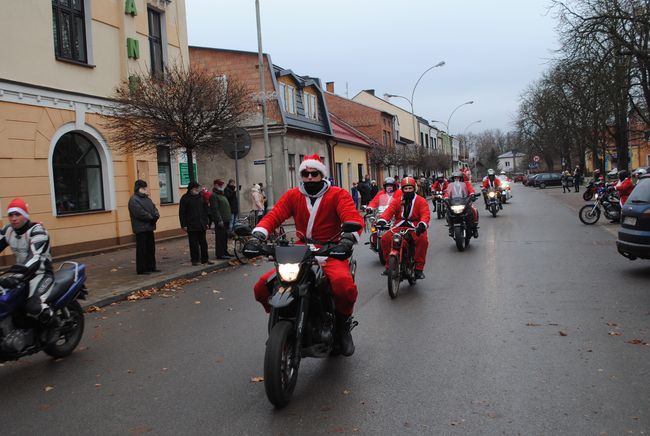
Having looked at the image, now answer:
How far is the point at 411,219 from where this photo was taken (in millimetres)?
9094

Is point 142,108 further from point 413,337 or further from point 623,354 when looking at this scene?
point 623,354

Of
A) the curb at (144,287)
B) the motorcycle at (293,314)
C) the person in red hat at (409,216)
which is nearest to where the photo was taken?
the motorcycle at (293,314)

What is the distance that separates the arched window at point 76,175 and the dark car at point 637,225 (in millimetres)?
11912

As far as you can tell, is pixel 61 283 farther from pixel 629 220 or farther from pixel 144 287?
pixel 629 220

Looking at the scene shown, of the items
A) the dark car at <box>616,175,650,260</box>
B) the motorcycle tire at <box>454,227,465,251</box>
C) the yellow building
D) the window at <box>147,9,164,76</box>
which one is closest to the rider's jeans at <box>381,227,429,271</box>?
the dark car at <box>616,175,650,260</box>

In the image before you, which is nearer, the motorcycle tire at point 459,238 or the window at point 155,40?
the motorcycle tire at point 459,238

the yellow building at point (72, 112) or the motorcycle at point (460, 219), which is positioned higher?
the yellow building at point (72, 112)

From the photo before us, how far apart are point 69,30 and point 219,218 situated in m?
6.23

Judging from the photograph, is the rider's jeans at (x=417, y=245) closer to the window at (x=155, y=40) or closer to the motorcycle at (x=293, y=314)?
the motorcycle at (x=293, y=314)

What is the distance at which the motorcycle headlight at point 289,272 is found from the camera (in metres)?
4.26

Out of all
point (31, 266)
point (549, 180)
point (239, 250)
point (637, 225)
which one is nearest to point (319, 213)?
point (31, 266)

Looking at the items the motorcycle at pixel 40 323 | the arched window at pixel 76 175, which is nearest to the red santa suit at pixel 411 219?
the motorcycle at pixel 40 323

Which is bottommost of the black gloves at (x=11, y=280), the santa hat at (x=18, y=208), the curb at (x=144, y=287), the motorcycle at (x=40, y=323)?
the curb at (x=144, y=287)

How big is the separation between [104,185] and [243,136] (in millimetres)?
4561
